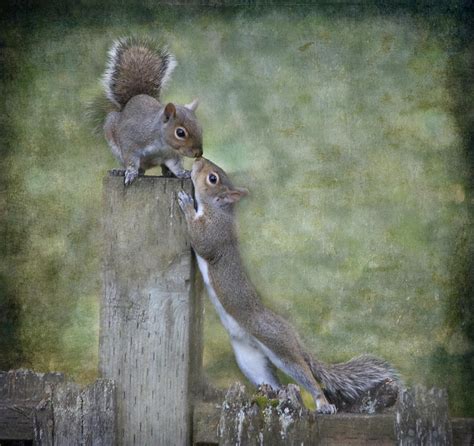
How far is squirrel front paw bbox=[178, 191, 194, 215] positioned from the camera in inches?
66.7

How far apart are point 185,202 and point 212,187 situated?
741mm

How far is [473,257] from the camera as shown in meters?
3.15

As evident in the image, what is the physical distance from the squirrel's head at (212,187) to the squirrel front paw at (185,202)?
0.62 meters

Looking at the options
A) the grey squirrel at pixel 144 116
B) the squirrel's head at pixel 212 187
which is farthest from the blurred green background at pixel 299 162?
the squirrel's head at pixel 212 187

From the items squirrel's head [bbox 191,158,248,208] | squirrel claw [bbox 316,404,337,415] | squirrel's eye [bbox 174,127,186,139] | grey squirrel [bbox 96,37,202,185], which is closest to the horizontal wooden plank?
squirrel claw [bbox 316,404,337,415]

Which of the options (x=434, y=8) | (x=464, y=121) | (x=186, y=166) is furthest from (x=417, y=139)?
(x=186, y=166)

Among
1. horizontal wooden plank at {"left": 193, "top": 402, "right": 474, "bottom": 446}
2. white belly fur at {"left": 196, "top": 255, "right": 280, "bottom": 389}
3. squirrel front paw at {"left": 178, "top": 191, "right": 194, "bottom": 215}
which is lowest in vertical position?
horizontal wooden plank at {"left": 193, "top": 402, "right": 474, "bottom": 446}

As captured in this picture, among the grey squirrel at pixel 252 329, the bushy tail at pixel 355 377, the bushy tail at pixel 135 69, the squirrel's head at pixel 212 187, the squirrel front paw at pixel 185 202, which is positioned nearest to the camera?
the squirrel front paw at pixel 185 202

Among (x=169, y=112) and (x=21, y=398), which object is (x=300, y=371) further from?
(x=169, y=112)

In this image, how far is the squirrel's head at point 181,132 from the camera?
8.67ft

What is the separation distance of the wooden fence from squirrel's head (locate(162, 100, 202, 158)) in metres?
0.94

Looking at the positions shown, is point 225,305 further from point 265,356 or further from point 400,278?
point 400,278

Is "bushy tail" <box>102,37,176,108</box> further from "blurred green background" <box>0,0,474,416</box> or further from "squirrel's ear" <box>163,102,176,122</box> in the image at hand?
"blurred green background" <box>0,0,474,416</box>

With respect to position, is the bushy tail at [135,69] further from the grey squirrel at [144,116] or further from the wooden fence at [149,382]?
the wooden fence at [149,382]
